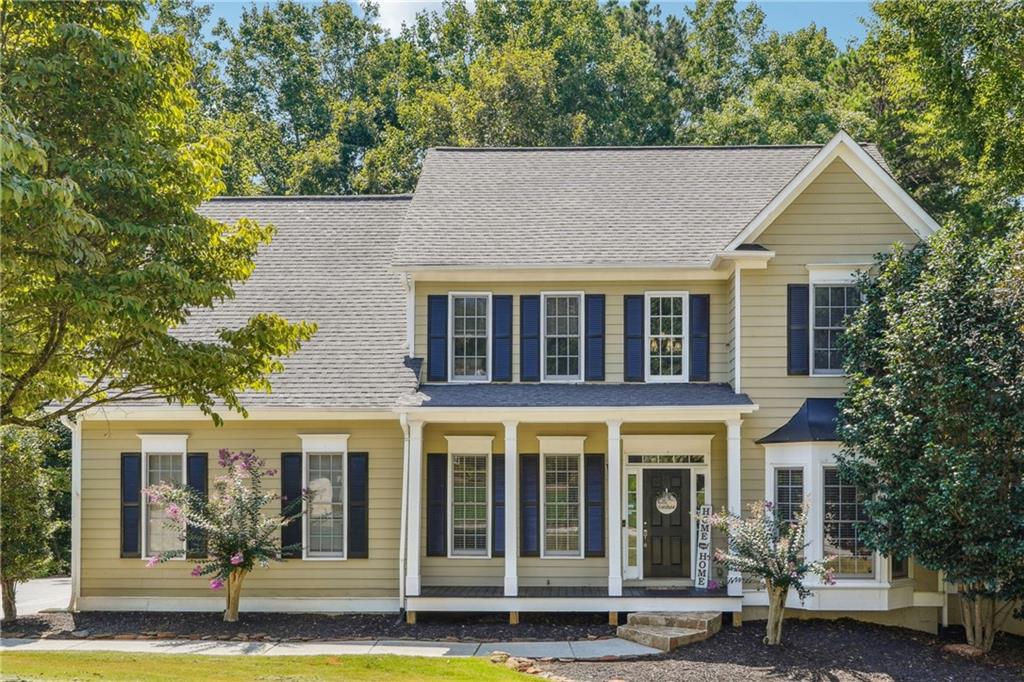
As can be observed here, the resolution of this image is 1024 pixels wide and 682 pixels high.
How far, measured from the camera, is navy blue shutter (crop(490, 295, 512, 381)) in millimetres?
18891

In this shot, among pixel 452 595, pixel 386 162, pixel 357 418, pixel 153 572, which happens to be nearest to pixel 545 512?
pixel 452 595

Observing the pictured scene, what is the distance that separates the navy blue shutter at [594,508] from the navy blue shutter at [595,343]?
1511mm

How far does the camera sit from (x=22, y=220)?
9961 mm

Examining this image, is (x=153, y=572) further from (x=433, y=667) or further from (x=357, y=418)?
(x=433, y=667)

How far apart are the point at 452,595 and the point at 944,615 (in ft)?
27.1

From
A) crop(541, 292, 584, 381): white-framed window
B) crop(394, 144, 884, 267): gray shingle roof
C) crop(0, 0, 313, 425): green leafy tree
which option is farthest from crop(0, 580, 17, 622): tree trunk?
crop(541, 292, 584, 381): white-framed window

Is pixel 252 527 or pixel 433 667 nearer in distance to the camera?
pixel 433 667

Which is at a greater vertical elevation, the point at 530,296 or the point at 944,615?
the point at 530,296

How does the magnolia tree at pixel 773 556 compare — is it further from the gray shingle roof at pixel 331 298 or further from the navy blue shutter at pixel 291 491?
the navy blue shutter at pixel 291 491

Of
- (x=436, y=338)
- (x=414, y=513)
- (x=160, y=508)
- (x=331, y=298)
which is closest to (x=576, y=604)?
(x=414, y=513)

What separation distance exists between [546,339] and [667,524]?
393 centimetres

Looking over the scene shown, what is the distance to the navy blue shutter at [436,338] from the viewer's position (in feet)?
61.8

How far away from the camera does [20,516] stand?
17094 millimetres

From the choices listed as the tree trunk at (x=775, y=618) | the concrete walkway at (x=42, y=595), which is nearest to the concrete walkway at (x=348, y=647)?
the tree trunk at (x=775, y=618)
